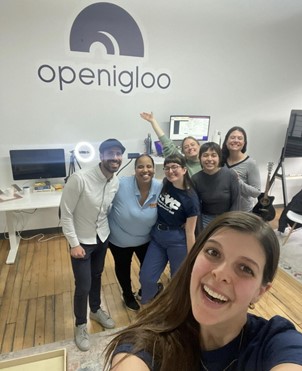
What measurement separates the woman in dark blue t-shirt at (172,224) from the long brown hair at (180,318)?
920mm

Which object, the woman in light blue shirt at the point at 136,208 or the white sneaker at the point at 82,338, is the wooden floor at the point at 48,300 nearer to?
the white sneaker at the point at 82,338

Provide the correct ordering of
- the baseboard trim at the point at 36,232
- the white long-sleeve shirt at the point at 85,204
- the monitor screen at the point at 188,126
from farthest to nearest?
1. the monitor screen at the point at 188,126
2. the baseboard trim at the point at 36,232
3. the white long-sleeve shirt at the point at 85,204

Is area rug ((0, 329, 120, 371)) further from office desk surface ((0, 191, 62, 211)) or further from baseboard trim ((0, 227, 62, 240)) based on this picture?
baseboard trim ((0, 227, 62, 240))

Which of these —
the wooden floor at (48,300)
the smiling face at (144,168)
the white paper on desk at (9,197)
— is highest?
the smiling face at (144,168)

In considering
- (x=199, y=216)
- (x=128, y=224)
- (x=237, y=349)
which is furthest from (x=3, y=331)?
(x=237, y=349)

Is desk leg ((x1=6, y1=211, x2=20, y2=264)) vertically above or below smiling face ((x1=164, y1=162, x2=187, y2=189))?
below

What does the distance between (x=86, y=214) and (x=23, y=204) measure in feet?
4.86

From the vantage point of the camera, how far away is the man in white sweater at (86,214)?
5.39 feet

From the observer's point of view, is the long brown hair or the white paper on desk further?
the white paper on desk

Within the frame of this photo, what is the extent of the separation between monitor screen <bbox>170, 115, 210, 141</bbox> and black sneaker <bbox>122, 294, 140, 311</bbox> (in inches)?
84.7

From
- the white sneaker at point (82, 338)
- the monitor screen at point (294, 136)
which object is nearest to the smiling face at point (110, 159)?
the white sneaker at point (82, 338)

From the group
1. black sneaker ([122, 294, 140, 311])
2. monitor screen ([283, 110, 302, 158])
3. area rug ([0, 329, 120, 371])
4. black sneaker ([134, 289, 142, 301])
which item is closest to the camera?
area rug ([0, 329, 120, 371])

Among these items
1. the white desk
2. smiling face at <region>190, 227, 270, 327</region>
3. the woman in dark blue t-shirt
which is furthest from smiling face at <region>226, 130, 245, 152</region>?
the white desk

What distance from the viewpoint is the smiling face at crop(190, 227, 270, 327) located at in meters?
0.73
